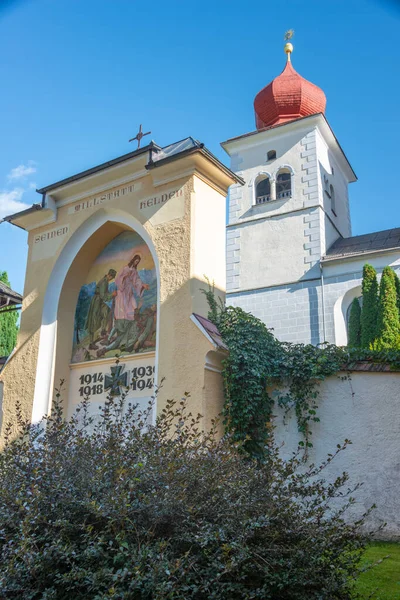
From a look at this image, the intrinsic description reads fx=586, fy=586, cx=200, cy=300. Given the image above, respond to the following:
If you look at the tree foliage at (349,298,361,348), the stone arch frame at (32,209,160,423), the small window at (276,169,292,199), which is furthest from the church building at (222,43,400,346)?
the stone arch frame at (32,209,160,423)

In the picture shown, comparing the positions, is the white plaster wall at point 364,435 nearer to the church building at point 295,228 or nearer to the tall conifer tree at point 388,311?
the tall conifer tree at point 388,311

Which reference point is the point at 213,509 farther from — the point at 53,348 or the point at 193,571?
the point at 53,348

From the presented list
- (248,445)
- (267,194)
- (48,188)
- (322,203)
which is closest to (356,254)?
(322,203)

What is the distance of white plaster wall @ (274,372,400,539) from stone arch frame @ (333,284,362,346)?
14.9m

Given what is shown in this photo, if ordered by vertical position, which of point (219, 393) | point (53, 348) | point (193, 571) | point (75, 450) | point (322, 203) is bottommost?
point (193, 571)

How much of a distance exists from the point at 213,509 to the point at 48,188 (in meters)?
8.98

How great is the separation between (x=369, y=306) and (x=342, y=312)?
8.63 feet

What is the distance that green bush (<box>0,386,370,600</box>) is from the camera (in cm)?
394

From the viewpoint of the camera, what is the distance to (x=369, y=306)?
21.0 meters

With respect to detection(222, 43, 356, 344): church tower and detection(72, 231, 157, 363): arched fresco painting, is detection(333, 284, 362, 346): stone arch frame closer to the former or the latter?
detection(222, 43, 356, 344): church tower

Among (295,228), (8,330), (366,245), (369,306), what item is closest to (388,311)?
(369,306)

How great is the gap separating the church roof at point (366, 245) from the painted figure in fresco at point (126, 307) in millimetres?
14686

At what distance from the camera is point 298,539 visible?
455 cm

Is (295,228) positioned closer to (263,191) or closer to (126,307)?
(263,191)
